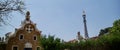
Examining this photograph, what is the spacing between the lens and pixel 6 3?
339 inches

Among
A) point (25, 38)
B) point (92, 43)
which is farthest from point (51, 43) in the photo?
point (25, 38)

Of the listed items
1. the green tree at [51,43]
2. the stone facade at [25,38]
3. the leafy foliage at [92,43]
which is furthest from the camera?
the stone facade at [25,38]

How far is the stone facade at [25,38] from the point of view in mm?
34406

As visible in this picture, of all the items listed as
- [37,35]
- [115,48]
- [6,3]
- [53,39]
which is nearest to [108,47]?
[115,48]

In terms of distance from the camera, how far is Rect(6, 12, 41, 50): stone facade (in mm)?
34406

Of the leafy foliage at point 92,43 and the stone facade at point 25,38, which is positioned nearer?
the leafy foliage at point 92,43

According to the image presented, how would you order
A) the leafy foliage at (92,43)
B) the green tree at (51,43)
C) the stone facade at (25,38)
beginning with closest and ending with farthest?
the leafy foliage at (92,43)
the green tree at (51,43)
the stone facade at (25,38)

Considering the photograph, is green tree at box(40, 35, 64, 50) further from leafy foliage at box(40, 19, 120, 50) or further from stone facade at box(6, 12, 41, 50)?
stone facade at box(6, 12, 41, 50)

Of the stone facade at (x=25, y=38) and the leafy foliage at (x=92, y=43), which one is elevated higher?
the stone facade at (x=25, y=38)

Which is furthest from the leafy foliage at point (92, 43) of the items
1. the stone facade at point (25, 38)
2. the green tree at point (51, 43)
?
the stone facade at point (25, 38)

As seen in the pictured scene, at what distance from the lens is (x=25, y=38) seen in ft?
116

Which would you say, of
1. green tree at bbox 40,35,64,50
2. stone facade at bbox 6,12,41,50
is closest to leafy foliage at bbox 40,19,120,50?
green tree at bbox 40,35,64,50

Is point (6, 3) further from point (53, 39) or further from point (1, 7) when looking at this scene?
point (53, 39)

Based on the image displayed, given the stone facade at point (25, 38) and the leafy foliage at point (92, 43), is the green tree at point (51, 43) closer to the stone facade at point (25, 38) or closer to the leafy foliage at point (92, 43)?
the leafy foliage at point (92, 43)
